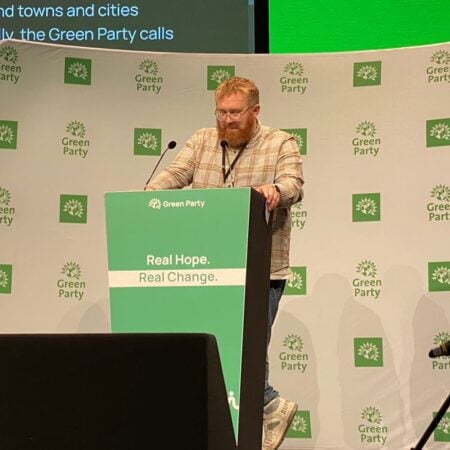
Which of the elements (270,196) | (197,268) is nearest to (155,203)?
(197,268)

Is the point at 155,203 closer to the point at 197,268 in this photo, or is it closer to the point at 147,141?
the point at 197,268

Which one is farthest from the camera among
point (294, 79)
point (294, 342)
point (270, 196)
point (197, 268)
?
point (294, 79)

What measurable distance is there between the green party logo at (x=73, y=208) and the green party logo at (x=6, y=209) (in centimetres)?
26

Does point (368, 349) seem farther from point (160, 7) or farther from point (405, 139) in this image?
point (160, 7)

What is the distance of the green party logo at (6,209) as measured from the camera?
4383 millimetres

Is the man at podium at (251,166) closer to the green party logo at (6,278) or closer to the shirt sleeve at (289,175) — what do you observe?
the shirt sleeve at (289,175)

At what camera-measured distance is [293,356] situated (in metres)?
4.30

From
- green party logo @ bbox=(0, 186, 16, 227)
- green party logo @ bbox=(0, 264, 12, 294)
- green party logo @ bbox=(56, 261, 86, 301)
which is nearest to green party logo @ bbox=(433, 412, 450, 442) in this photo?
green party logo @ bbox=(56, 261, 86, 301)

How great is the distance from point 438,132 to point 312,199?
0.75m

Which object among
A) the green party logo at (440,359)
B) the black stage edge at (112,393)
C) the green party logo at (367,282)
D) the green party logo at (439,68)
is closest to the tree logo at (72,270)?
the green party logo at (367,282)

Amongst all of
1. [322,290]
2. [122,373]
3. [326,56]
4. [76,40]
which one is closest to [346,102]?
[326,56]

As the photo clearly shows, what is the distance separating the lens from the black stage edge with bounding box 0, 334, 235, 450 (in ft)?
Result: 3.89

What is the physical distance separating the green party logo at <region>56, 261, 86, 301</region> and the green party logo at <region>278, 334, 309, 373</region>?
3.70ft

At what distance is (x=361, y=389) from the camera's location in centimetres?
421
